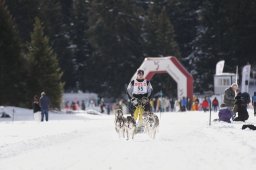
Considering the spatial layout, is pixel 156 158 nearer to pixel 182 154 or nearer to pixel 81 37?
pixel 182 154

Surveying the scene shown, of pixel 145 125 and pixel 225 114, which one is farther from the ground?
pixel 225 114

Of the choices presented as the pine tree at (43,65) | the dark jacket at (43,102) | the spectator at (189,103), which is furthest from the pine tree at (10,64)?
the dark jacket at (43,102)

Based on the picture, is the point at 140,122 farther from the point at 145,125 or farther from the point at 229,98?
the point at 229,98

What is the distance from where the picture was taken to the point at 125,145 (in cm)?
1333

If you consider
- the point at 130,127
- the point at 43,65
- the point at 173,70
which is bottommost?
the point at 130,127

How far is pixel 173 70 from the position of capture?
1993 inches

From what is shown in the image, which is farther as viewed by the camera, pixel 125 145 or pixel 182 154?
pixel 125 145

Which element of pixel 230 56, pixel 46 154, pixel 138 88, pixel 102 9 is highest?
pixel 102 9

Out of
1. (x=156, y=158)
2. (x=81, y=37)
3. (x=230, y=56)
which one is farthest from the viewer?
(x=81, y=37)

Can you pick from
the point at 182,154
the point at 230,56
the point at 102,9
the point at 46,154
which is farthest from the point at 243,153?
the point at 102,9

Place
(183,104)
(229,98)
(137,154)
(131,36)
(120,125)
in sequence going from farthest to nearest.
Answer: (131,36), (183,104), (229,98), (120,125), (137,154)

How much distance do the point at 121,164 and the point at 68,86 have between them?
6649 centimetres

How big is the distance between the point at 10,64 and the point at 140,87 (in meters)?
31.1

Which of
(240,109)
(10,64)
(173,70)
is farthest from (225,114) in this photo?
(173,70)
